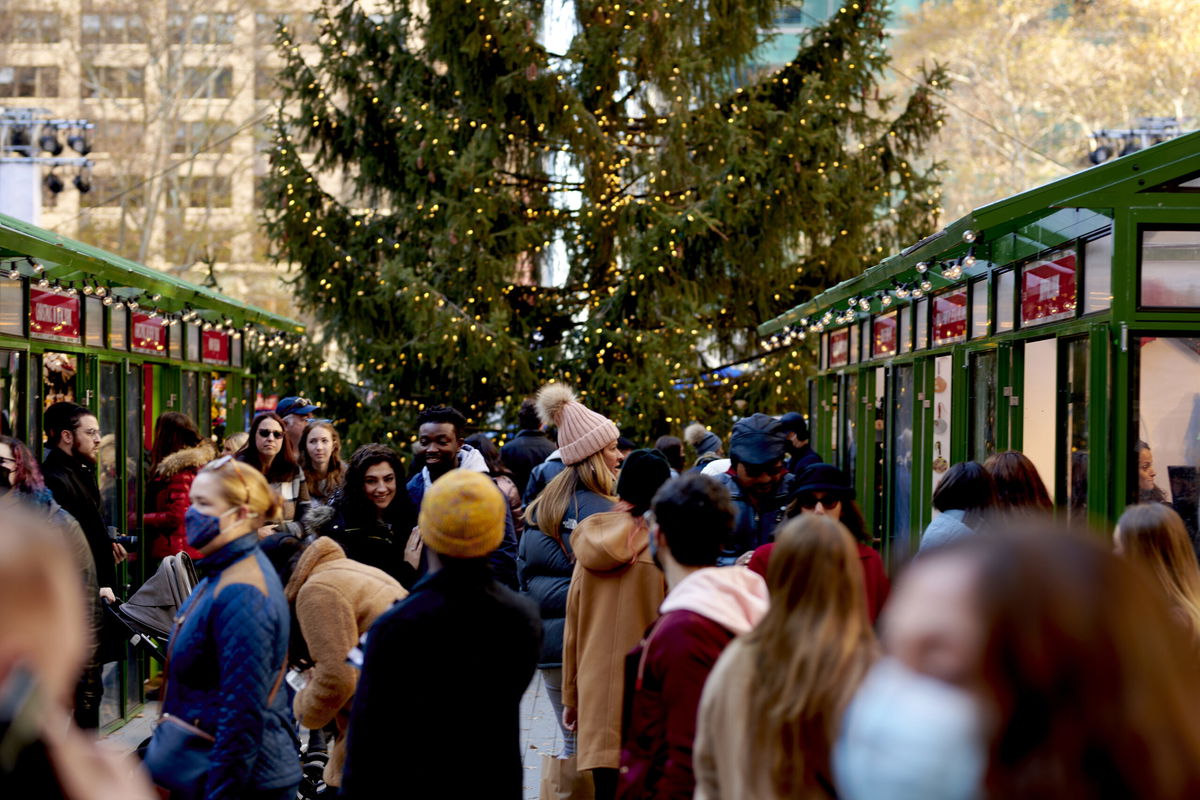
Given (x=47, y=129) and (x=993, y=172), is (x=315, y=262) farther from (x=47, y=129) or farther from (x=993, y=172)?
(x=993, y=172)

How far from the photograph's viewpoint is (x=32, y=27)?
123 ft

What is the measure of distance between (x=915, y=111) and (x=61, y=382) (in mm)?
14994

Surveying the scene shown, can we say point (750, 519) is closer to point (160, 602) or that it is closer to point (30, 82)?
point (160, 602)

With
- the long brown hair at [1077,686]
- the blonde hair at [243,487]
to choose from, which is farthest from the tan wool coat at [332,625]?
the long brown hair at [1077,686]

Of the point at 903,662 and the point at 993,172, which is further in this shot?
the point at 993,172

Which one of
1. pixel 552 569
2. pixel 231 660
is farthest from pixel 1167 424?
pixel 231 660

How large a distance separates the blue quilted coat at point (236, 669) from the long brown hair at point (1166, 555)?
106 inches

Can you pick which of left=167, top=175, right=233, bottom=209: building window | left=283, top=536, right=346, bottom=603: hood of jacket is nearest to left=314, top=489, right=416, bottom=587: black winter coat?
left=283, top=536, right=346, bottom=603: hood of jacket

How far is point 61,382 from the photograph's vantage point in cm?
1028

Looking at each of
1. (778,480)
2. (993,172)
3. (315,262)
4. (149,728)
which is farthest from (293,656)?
(993,172)

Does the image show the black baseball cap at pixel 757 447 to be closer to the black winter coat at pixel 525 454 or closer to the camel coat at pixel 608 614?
the camel coat at pixel 608 614

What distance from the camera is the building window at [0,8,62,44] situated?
36906 millimetres

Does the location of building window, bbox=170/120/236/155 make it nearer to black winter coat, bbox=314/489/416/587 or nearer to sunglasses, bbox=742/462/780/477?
black winter coat, bbox=314/489/416/587

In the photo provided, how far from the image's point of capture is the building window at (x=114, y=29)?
1517 inches
